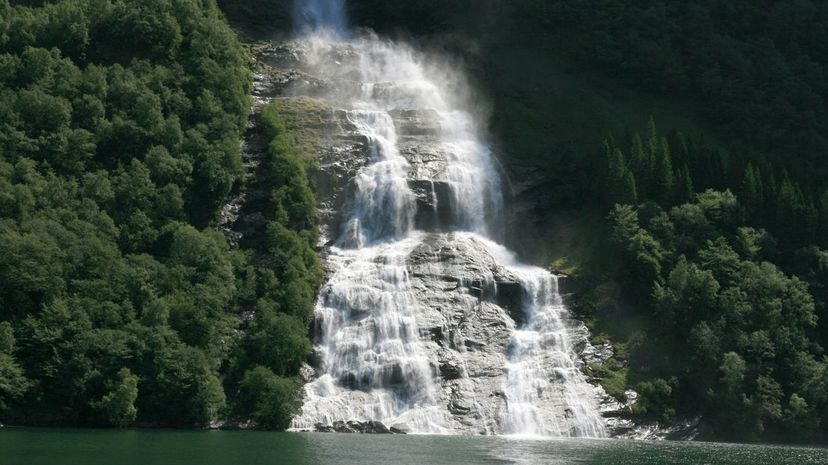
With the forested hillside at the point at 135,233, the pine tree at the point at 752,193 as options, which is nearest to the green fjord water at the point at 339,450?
the forested hillside at the point at 135,233

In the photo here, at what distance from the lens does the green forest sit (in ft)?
249

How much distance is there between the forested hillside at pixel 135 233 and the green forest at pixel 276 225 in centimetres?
16

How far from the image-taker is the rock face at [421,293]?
80625 mm

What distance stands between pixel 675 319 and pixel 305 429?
29681mm

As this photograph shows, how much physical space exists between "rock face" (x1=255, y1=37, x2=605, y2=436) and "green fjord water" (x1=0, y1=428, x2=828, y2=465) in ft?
18.6

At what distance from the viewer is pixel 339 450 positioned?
60344 millimetres

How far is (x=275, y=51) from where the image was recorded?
118 metres

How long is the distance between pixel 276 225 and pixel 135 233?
434 inches

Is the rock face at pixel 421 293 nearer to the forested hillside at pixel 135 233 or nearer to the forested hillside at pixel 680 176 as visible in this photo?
the forested hillside at pixel 135 233

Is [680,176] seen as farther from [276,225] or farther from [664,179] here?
[276,225]

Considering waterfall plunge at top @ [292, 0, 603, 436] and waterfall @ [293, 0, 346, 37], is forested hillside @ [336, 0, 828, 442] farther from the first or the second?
waterfall plunge at top @ [292, 0, 603, 436]

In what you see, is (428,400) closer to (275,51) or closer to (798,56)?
(275,51)

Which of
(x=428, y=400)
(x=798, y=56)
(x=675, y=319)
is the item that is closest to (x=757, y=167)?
(x=675, y=319)

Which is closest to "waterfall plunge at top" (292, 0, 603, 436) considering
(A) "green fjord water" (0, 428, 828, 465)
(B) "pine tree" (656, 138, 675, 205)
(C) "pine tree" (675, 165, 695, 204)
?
(A) "green fjord water" (0, 428, 828, 465)
